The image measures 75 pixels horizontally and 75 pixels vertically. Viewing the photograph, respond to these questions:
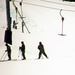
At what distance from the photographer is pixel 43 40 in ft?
6.10

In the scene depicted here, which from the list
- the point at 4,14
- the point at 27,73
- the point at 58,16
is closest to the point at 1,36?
the point at 4,14

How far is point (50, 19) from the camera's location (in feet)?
7.09

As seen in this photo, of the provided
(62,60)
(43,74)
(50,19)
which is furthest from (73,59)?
(50,19)

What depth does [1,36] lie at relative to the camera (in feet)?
5.98

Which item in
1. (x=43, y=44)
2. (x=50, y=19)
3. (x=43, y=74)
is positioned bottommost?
(x=43, y=74)

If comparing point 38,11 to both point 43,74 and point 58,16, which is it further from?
point 43,74

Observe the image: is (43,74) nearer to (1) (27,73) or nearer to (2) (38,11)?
(1) (27,73)

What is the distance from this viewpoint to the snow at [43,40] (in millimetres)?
1497

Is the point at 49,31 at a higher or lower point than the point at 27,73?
higher

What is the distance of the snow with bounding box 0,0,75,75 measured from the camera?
1.50m

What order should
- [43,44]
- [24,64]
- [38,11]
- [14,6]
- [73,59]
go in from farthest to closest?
1. [38,11]
2. [14,6]
3. [43,44]
4. [73,59]
5. [24,64]

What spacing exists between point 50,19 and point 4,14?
41cm

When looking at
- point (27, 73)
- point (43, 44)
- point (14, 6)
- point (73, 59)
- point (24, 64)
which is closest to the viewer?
point (27, 73)

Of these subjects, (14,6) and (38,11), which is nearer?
(14,6)
